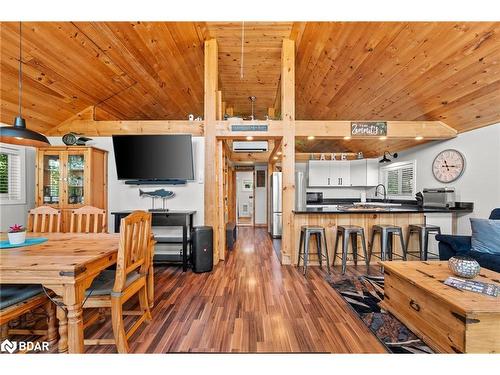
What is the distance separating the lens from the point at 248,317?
2.11 m

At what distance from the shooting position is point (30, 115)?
339cm

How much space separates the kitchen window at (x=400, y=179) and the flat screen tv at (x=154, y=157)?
4580 mm

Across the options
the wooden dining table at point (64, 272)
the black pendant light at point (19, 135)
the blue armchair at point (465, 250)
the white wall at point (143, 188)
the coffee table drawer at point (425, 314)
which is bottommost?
the coffee table drawer at point (425, 314)

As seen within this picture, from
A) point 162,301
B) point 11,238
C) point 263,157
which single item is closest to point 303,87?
point 263,157

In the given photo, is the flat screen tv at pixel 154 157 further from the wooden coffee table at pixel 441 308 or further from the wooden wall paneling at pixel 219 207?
A: the wooden coffee table at pixel 441 308

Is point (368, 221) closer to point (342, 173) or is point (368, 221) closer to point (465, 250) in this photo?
point (465, 250)

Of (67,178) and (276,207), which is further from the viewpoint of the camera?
(276,207)

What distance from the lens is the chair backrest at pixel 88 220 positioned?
2564 mm

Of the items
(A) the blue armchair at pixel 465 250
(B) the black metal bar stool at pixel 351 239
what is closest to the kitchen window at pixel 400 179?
(A) the blue armchair at pixel 465 250

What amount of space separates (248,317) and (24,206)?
4.01 m

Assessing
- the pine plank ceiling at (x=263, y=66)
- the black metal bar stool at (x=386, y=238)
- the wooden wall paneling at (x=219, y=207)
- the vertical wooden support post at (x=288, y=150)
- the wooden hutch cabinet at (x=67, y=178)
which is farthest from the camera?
A: the wooden wall paneling at (x=219, y=207)

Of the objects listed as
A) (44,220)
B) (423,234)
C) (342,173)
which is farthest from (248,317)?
(342,173)

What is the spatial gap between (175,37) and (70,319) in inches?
139
